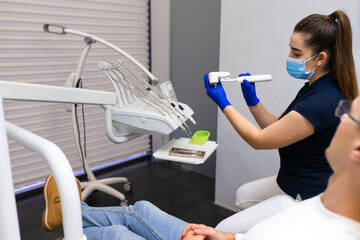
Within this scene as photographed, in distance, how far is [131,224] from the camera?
1.39 m

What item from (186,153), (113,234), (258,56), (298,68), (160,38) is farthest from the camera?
(160,38)

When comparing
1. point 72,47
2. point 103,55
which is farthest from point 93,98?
point 103,55

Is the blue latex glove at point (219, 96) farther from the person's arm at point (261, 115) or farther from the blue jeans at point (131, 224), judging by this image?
the blue jeans at point (131, 224)

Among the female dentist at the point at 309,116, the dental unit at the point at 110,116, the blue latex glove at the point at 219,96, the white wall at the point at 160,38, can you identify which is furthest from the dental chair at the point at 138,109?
the white wall at the point at 160,38

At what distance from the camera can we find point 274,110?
2057 millimetres

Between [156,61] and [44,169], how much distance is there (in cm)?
154

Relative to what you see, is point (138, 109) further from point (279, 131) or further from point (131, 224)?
point (279, 131)

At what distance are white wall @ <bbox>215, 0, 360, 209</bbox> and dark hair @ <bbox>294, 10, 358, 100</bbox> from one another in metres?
0.40

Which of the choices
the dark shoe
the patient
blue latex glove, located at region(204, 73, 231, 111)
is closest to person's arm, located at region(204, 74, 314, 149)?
blue latex glove, located at region(204, 73, 231, 111)

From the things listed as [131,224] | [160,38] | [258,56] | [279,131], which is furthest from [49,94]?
[160,38]

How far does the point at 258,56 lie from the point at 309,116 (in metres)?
0.87

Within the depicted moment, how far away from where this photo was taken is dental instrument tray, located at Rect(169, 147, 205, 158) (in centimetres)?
191

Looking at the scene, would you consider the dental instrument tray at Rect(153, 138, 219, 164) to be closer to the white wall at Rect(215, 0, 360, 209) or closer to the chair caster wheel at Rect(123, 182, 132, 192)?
A: the white wall at Rect(215, 0, 360, 209)

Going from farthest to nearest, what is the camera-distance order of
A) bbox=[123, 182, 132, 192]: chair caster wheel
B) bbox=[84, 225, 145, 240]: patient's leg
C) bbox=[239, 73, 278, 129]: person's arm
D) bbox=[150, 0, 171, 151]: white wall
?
bbox=[150, 0, 171, 151]: white wall → bbox=[123, 182, 132, 192]: chair caster wheel → bbox=[239, 73, 278, 129]: person's arm → bbox=[84, 225, 145, 240]: patient's leg
